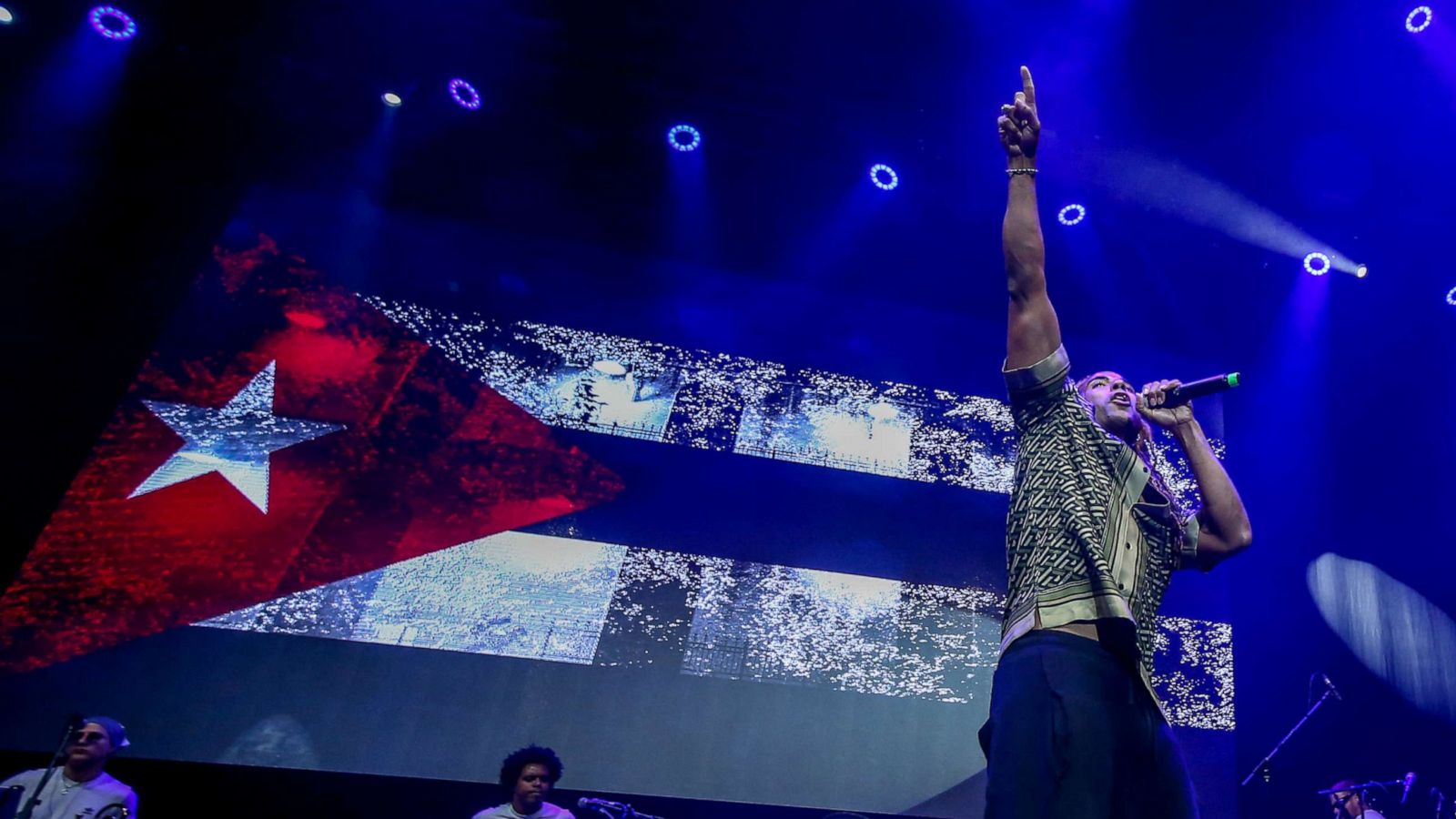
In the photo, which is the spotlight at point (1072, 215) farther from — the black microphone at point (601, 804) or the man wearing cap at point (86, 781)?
the man wearing cap at point (86, 781)

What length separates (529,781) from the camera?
4.27 m

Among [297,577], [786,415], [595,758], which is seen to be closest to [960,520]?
[786,415]

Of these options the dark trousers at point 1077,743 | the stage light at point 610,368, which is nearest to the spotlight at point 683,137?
the stage light at point 610,368

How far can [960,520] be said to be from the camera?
5539mm

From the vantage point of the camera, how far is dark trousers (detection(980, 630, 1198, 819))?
1.05 m

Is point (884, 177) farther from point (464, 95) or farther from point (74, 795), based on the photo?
point (74, 795)

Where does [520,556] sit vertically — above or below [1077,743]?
above

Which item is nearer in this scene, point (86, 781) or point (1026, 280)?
point (1026, 280)

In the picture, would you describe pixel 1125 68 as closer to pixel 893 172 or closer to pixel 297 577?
pixel 893 172

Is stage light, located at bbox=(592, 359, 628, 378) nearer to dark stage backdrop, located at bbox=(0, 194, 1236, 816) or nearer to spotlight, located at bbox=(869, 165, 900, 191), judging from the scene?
dark stage backdrop, located at bbox=(0, 194, 1236, 816)

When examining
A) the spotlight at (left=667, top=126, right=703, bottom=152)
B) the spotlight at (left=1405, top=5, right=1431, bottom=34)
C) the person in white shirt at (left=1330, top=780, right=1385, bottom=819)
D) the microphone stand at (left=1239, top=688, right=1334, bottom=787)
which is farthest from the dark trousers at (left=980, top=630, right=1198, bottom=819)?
the person in white shirt at (left=1330, top=780, right=1385, bottom=819)

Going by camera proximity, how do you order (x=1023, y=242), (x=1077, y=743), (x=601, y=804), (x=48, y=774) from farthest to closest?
(x=601, y=804), (x=48, y=774), (x=1023, y=242), (x=1077, y=743)

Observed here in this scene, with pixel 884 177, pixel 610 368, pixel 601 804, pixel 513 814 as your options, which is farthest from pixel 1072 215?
pixel 513 814

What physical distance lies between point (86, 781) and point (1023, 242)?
514 cm
